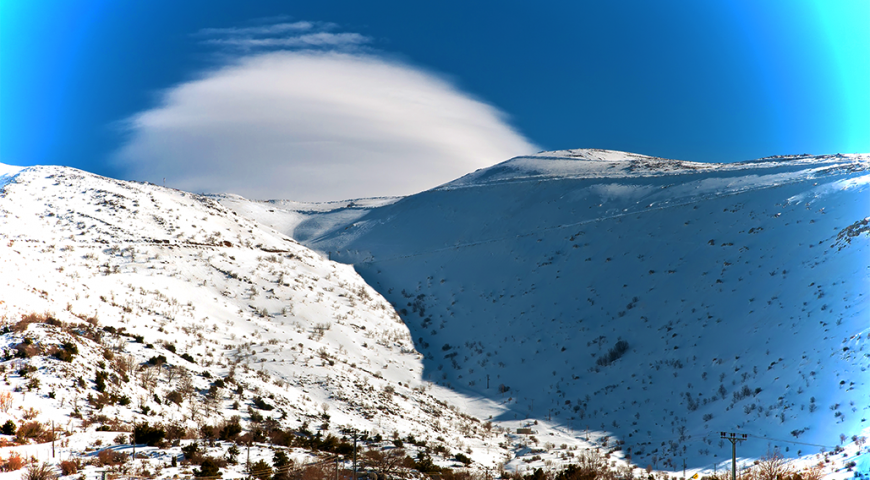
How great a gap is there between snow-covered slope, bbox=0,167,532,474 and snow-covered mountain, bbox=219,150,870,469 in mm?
3975

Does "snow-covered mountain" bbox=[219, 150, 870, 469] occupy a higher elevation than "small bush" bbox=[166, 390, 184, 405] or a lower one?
higher

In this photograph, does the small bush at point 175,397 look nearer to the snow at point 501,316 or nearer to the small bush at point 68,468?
the snow at point 501,316

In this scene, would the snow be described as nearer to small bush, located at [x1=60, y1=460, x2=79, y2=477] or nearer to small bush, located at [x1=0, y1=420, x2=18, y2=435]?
small bush, located at [x1=0, y1=420, x2=18, y2=435]

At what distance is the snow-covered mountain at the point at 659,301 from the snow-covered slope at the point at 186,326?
156 inches

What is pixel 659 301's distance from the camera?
3256 cm

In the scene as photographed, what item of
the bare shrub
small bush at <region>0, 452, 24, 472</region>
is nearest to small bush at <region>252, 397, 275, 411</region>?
the bare shrub

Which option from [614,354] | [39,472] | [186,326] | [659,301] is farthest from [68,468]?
[659,301]

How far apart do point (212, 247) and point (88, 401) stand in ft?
79.7

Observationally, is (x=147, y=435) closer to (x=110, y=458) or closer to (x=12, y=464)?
(x=110, y=458)

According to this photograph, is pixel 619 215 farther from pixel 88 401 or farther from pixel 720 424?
pixel 88 401

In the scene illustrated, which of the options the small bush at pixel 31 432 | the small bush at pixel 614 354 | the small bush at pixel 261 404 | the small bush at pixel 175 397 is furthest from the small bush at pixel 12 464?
the small bush at pixel 614 354

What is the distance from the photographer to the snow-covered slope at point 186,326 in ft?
62.5

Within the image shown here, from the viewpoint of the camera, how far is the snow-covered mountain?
22047 millimetres

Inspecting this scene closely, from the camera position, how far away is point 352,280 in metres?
44.8
